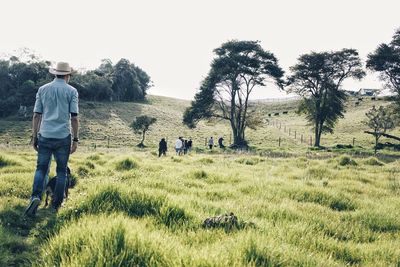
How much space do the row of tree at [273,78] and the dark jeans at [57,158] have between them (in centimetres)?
3654

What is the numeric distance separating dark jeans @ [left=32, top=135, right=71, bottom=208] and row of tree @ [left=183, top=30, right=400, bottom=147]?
36540 millimetres

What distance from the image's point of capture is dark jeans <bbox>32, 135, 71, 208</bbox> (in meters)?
6.02

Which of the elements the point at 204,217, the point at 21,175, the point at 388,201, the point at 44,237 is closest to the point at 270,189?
the point at 388,201

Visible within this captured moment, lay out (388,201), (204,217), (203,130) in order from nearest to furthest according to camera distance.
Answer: (204,217) < (388,201) < (203,130)

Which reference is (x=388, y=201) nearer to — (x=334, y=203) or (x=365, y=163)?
(x=334, y=203)

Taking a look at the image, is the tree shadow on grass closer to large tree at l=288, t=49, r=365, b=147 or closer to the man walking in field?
the man walking in field

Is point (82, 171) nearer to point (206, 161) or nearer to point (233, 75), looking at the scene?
point (206, 161)

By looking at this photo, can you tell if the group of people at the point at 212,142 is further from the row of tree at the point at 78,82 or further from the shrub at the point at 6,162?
the row of tree at the point at 78,82

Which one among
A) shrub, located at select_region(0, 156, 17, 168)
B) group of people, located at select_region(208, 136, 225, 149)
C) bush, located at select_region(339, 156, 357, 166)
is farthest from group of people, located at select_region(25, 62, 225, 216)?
group of people, located at select_region(208, 136, 225, 149)

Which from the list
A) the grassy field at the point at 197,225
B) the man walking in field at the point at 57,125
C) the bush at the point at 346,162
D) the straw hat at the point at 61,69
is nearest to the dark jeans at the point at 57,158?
the man walking in field at the point at 57,125

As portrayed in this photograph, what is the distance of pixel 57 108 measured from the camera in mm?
6148

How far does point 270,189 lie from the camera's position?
8.11 meters

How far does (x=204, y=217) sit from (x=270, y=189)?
3452 mm

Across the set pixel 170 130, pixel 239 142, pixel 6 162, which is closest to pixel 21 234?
pixel 6 162
